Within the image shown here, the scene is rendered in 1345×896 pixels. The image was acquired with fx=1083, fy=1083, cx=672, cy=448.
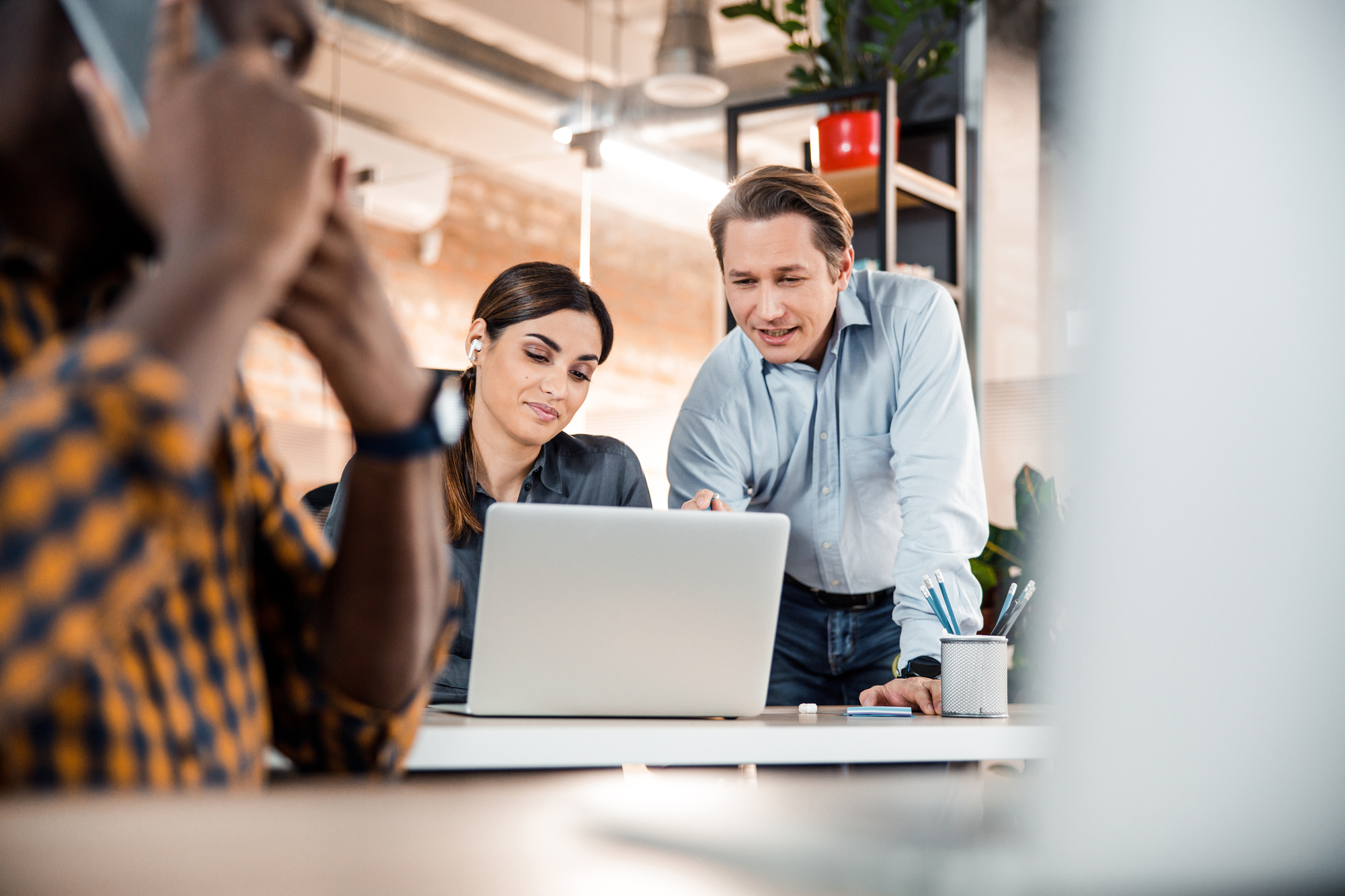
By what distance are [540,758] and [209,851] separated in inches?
39.0

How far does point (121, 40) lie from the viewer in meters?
0.50

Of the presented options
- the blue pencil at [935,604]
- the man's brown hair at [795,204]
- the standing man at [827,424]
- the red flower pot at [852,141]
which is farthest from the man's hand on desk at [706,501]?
the red flower pot at [852,141]

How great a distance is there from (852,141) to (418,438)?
3054 millimetres

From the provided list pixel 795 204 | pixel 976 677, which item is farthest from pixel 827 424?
pixel 976 677

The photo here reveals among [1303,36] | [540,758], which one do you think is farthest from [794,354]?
[1303,36]

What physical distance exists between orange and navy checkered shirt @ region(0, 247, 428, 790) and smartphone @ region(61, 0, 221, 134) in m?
0.12

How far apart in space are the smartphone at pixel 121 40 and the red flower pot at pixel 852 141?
3119 millimetres

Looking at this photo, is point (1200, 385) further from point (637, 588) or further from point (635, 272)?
point (635, 272)

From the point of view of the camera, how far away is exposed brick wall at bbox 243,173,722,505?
5.35 m

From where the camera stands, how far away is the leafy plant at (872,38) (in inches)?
137

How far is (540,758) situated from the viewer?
3.70 ft

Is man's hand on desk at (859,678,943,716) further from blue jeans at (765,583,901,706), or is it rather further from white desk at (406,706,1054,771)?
blue jeans at (765,583,901,706)

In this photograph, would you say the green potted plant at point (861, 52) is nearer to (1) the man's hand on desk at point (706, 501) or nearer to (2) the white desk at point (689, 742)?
(1) the man's hand on desk at point (706, 501)

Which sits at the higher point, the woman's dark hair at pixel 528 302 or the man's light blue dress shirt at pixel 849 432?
the woman's dark hair at pixel 528 302
